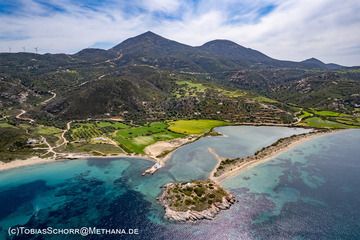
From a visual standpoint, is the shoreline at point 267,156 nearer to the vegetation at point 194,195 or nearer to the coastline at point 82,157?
the vegetation at point 194,195

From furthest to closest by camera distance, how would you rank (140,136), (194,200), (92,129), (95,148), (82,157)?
(92,129), (140,136), (95,148), (82,157), (194,200)

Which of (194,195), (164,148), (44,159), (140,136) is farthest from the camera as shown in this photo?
(140,136)

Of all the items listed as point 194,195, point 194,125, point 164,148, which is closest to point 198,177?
point 194,195

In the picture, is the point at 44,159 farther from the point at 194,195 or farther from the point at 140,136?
the point at 194,195

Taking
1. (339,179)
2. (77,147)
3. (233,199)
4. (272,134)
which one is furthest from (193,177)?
(272,134)

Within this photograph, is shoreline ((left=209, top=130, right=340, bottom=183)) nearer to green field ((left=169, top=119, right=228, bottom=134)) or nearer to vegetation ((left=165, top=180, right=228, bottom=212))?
vegetation ((left=165, top=180, right=228, bottom=212))

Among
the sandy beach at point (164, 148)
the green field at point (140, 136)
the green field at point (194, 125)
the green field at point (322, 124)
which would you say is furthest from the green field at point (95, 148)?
the green field at point (322, 124)

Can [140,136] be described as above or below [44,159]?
above

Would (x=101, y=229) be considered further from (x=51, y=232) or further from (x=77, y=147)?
(x=77, y=147)
